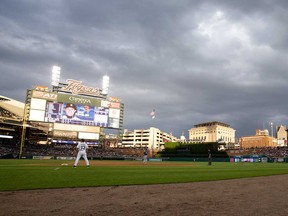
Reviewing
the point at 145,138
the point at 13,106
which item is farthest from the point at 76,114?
the point at 145,138

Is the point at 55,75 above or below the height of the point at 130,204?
above

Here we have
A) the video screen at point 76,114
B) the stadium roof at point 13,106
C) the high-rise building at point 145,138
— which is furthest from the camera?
the high-rise building at point 145,138

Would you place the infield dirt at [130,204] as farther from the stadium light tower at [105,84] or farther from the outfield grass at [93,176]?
the stadium light tower at [105,84]

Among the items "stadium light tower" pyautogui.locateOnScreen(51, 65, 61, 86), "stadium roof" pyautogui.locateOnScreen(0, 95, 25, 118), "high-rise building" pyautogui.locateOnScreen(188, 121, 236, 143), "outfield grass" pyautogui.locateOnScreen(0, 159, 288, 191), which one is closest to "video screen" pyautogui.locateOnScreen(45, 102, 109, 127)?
"stadium light tower" pyautogui.locateOnScreen(51, 65, 61, 86)

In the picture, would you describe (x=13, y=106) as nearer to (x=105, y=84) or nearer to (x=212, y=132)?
(x=105, y=84)

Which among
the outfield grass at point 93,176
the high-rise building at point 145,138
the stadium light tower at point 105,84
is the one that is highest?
the stadium light tower at point 105,84

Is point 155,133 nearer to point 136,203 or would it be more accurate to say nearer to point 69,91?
point 69,91

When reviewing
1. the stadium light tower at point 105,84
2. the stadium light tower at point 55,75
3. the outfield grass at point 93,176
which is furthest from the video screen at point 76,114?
the outfield grass at point 93,176

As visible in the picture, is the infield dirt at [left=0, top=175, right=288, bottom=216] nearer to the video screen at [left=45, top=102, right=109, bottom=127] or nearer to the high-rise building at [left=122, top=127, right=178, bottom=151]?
the video screen at [left=45, top=102, right=109, bottom=127]

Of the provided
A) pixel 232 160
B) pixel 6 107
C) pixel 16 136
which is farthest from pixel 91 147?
pixel 232 160

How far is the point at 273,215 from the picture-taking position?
4887mm

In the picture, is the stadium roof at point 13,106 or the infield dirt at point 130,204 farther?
the stadium roof at point 13,106

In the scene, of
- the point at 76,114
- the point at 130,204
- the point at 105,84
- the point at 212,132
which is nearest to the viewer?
the point at 130,204

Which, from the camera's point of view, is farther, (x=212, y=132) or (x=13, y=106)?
(x=212, y=132)
